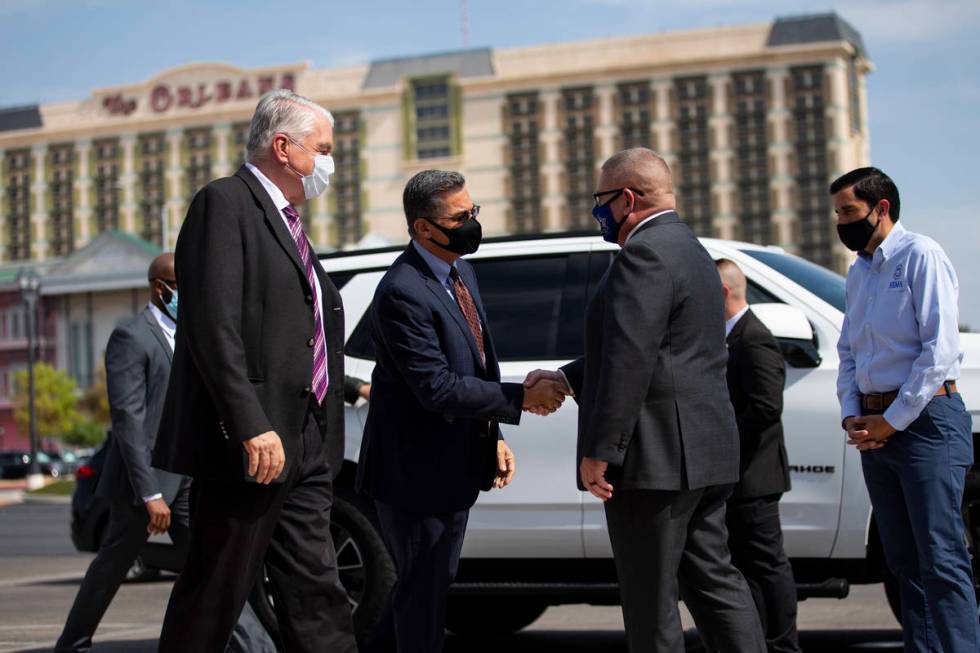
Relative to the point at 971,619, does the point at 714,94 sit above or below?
above

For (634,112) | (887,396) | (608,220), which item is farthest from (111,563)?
(634,112)


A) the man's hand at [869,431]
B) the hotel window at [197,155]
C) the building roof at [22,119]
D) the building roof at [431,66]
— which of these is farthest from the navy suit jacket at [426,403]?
the building roof at [22,119]

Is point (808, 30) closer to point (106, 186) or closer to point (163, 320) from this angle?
point (106, 186)

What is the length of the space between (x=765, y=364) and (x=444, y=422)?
174 centimetres

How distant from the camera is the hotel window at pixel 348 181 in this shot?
398 feet

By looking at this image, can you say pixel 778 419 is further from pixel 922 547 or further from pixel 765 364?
pixel 922 547

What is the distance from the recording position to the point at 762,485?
618 centimetres

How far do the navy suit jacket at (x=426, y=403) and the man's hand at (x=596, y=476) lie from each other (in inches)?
22.0

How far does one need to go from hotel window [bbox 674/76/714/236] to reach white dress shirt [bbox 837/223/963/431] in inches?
4211

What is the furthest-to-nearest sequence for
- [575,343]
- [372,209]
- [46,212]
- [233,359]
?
[46,212], [372,209], [575,343], [233,359]

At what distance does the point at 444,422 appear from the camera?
5.08 meters

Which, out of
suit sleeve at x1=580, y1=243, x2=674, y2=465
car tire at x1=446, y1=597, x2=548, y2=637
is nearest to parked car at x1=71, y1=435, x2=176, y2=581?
car tire at x1=446, y1=597, x2=548, y2=637

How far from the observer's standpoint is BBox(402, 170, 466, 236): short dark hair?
514cm

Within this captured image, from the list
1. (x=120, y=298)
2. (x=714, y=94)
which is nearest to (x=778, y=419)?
Result: (x=120, y=298)
